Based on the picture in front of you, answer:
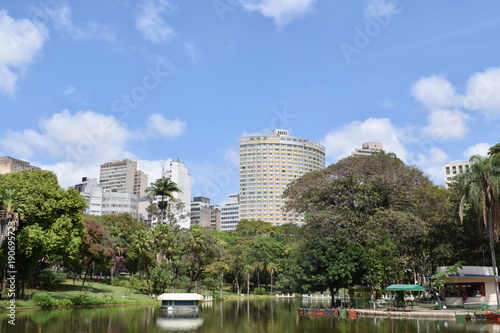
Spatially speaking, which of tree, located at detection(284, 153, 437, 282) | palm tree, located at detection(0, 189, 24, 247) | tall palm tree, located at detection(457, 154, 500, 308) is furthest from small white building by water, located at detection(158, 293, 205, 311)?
tall palm tree, located at detection(457, 154, 500, 308)

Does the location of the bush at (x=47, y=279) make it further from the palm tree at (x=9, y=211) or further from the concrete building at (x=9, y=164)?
the concrete building at (x=9, y=164)

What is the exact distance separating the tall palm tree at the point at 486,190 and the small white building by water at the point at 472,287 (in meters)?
A: 2.65

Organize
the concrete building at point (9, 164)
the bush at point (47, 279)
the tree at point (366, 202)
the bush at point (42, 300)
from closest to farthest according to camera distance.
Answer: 1. the bush at point (42, 300)
2. the tree at point (366, 202)
3. the bush at point (47, 279)
4. the concrete building at point (9, 164)

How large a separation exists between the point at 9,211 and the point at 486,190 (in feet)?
146

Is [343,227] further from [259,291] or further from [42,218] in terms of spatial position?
[259,291]

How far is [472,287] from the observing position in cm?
4419

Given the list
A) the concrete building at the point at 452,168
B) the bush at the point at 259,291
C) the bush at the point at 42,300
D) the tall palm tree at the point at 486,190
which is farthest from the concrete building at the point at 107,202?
the tall palm tree at the point at 486,190

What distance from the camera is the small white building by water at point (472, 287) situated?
4305 cm

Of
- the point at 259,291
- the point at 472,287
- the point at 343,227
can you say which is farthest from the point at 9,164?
the point at 472,287

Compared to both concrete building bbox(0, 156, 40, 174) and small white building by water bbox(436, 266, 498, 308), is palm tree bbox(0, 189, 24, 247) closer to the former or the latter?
small white building by water bbox(436, 266, 498, 308)

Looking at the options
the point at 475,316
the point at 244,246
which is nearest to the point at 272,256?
the point at 244,246

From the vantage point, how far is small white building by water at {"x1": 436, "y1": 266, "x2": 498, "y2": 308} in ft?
141

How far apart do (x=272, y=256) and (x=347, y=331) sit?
231 ft

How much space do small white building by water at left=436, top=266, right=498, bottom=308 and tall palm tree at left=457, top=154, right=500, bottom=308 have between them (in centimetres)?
265
